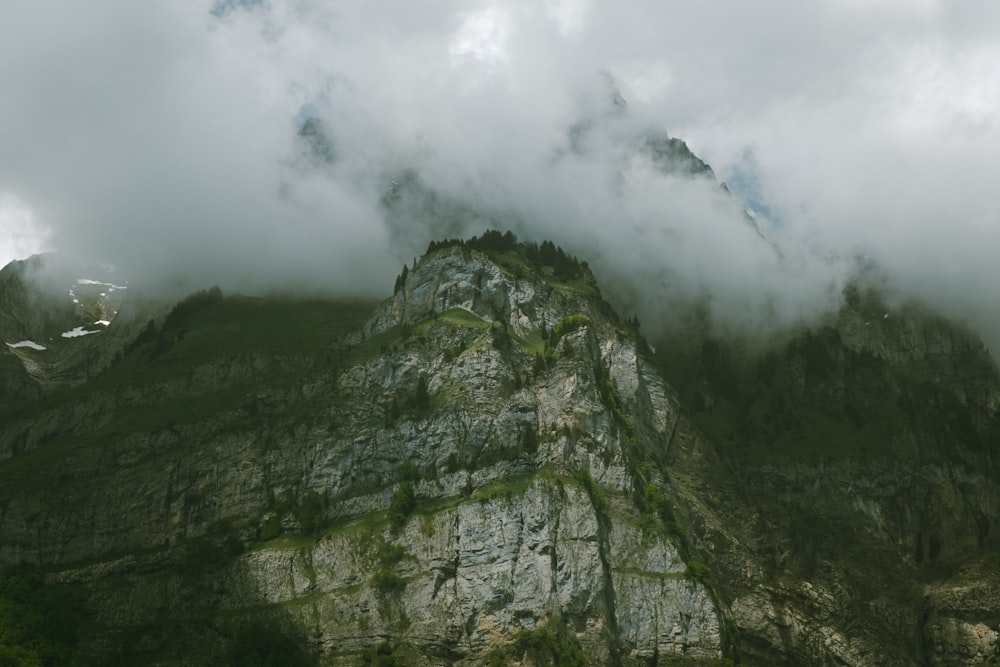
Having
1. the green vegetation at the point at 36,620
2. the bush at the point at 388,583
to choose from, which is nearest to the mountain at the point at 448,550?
the bush at the point at 388,583

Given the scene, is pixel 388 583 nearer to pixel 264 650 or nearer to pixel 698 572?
pixel 264 650

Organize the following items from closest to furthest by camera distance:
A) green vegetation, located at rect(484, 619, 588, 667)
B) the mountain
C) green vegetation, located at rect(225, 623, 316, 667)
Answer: green vegetation, located at rect(484, 619, 588, 667) < green vegetation, located at rect(225, 623, 316, 667) < the mountain

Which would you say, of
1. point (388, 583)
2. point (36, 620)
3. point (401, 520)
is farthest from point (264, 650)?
point (36, 620)

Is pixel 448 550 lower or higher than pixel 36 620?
higher

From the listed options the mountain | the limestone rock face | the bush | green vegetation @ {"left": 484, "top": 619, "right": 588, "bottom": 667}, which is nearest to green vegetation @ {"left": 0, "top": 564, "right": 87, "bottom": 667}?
the mountain

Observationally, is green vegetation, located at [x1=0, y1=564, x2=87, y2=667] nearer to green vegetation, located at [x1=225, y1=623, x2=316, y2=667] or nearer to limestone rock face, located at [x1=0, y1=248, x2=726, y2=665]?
limestone rock face, located at [x1=0, y1=248, x2=726, y2=665]

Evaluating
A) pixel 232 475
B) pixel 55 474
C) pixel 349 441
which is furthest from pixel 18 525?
pixel 349 441
